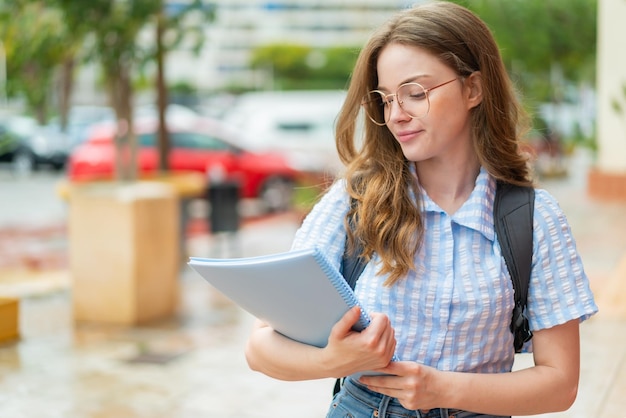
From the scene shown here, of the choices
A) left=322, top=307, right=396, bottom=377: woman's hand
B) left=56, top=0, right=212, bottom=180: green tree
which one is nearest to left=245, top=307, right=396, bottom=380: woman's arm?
left=322, top=307, right=396, bottom=377: woman's hand

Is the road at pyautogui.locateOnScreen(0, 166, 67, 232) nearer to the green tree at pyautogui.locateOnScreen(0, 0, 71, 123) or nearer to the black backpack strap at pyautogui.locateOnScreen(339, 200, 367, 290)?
the green tree at pyautogui.locateOnScreen(0, 0, 71, 123)

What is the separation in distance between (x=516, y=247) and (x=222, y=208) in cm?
805

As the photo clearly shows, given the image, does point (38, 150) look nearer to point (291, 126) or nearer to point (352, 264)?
point (291, 126)

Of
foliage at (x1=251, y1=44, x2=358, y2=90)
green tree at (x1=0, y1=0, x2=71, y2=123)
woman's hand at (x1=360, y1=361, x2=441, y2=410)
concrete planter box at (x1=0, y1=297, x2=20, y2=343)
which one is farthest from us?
foliage at (x1=251, y1=44, x2=358, y2=90)

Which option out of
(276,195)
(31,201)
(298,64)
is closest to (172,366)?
(276,195)

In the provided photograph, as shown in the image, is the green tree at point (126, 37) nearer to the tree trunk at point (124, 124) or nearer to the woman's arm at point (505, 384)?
the tree trunk at point (124, 124)

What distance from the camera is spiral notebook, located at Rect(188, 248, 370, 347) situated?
1.55 m

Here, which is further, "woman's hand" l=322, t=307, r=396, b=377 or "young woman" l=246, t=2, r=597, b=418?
"young woman" l=246, t=2, r=597, b=418

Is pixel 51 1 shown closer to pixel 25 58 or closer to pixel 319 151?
pixel 25 58

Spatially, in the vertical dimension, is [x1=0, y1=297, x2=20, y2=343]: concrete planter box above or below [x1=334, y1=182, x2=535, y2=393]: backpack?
below

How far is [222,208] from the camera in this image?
385 inches

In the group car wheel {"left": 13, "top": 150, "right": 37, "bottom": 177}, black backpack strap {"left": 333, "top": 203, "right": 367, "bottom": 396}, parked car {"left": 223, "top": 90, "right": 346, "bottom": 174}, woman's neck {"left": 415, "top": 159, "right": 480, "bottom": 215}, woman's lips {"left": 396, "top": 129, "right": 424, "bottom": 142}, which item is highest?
woman's lips {"left": 396, "top": 129, "right": 424, "bottom": 142}

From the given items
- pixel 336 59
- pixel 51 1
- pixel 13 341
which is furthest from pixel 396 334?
pixel 336 59

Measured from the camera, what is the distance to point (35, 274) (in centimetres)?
947
